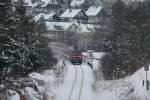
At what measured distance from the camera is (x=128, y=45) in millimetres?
51812

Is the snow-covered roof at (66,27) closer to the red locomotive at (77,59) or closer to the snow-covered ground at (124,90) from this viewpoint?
the red locomotive at (77,59)

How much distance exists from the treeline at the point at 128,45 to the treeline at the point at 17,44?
22.0 feet

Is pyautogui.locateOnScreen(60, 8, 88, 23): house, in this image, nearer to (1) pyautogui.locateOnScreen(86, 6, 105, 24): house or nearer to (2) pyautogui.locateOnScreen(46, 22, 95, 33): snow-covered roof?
(1) pyautogui.locateOnScreen(86, 6, 105, 24): house

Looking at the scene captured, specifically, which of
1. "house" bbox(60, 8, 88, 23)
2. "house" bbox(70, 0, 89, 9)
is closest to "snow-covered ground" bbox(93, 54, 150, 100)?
"house" bbox(60, 8, 88, 23)

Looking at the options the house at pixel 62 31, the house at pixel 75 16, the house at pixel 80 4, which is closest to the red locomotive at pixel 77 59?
the house at pixel 62 31

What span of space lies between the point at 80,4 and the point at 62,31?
55.6m

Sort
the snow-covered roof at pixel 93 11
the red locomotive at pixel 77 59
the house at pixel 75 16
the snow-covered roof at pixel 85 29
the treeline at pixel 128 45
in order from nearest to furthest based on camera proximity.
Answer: the treeline at pixel 128 45 < the red locomotive at pixel 77 59 < the snow-covered roof at pixel 85 29 < the house at pixel 75 16 < the snow-covered roof at pixel 93 11

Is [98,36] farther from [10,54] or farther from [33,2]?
[33,2]

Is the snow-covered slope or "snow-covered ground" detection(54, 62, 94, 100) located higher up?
the snow-covered slope

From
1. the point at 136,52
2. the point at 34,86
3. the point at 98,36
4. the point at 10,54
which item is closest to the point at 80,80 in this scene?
the point at 136,52

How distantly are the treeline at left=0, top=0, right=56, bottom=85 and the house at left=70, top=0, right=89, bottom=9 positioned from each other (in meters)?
110

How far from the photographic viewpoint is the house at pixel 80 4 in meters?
166

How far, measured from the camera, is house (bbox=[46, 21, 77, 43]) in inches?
4358

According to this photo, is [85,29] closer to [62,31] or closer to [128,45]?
[62,31]
